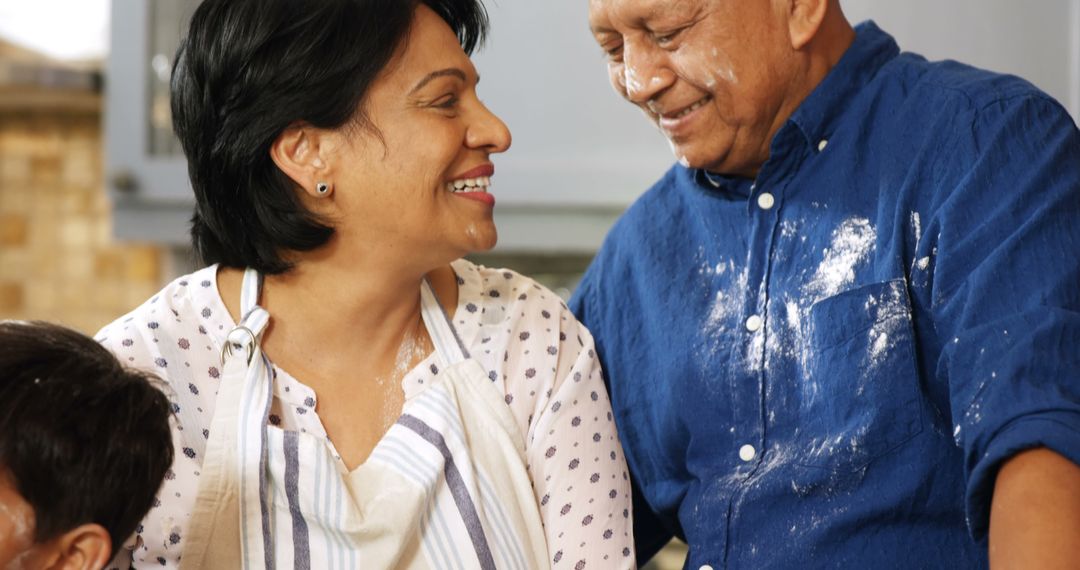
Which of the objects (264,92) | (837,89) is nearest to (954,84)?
(837,89)

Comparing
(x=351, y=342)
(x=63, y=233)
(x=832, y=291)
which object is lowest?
(x=63, y=233)

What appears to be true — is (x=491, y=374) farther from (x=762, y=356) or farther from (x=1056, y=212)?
(x=1056, y=212)

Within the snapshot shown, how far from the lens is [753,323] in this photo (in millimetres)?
1438

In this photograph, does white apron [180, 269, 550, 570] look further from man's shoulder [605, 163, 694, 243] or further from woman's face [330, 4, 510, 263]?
man's shoulder [605, 163, 694, 243]

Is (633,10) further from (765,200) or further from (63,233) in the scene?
(63,233)

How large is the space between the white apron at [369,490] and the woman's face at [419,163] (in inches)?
5.8

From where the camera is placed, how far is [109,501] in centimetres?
107

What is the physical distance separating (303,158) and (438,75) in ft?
0.57

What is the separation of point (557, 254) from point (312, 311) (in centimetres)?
136

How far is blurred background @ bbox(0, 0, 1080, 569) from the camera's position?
2.18 m

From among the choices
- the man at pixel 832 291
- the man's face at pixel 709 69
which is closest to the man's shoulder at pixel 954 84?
the man at pixel 832 291

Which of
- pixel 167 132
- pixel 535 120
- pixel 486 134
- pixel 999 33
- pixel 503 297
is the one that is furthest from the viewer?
pixel 167 132

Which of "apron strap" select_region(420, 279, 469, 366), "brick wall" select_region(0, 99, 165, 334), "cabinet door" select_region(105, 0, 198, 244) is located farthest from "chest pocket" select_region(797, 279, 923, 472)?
"brick wall" select_region(0, 99, 165, 334)

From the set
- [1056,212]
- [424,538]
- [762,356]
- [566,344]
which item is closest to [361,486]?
[424,538]
